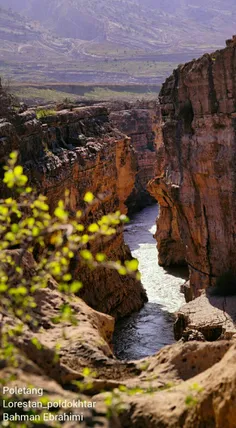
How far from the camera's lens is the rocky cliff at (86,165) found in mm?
27641

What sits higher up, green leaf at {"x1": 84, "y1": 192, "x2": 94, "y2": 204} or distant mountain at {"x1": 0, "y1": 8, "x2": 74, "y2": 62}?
distant mountain at {"x1": 0, "y1": 8, "x2": 74, "y2": 62}

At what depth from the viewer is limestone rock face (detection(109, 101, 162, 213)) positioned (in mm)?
62594

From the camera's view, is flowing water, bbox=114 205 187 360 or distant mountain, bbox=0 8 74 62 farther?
distant mountain, bbox=0 8 74 62

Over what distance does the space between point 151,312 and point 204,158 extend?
27.7 feet

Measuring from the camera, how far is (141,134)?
66188mm

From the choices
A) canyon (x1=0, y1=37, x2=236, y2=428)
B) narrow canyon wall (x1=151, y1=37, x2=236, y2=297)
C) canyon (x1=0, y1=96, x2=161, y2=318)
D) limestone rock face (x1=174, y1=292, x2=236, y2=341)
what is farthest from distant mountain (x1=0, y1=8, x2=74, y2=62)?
limestone rock face (x1=174, y1=292, x2=236, y2=341)

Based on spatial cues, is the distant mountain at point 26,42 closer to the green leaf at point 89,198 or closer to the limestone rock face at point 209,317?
the limestone rock face at point 209,317

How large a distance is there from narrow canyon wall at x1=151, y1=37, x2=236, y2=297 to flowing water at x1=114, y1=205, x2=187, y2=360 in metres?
2.34

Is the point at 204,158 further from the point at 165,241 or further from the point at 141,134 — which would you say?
the point at 141,134

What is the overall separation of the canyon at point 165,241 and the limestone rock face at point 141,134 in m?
21.8

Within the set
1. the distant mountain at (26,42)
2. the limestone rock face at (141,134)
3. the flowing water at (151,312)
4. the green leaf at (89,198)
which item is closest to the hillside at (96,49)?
the distant mountain at (26,42)

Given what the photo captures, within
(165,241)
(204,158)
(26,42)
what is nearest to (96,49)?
(26,42)

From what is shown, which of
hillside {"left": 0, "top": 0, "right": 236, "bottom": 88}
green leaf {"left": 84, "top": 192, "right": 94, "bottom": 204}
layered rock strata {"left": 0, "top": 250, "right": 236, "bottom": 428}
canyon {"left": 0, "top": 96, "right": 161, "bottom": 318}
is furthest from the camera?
hillside {"left": 0, "top": 0, "right": 236, "bottom": 88}

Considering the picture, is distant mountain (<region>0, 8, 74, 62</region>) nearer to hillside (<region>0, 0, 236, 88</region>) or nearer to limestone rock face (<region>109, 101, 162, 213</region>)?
hillside (<region>0, 0, 236, 88</region>)
